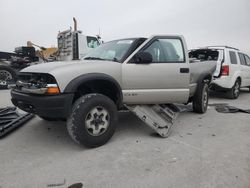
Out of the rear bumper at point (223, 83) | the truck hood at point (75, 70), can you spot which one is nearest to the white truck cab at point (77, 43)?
the rear bumper at point (223, 83)

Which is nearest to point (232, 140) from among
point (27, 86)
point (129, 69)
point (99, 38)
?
point (129, 69)

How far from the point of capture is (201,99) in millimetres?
6461

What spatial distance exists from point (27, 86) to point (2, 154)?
1.07 metres

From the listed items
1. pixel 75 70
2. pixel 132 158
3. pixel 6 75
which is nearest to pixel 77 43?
pixel 6 75

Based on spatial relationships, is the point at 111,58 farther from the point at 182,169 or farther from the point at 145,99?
the point at 182,169

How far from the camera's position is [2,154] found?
3834mm

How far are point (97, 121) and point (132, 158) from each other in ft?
2.71

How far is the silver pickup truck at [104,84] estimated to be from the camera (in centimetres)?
380

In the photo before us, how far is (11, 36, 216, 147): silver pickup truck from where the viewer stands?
3799mm

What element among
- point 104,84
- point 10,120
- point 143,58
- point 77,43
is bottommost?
point 10,120

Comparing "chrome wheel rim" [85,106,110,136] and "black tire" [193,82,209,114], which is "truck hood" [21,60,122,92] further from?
"black tire" [193,82,209,114]

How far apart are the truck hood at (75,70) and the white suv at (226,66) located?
17.8ft

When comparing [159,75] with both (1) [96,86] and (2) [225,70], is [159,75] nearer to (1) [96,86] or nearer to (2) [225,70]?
(1) [96,86]

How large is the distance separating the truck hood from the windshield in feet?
1.03
